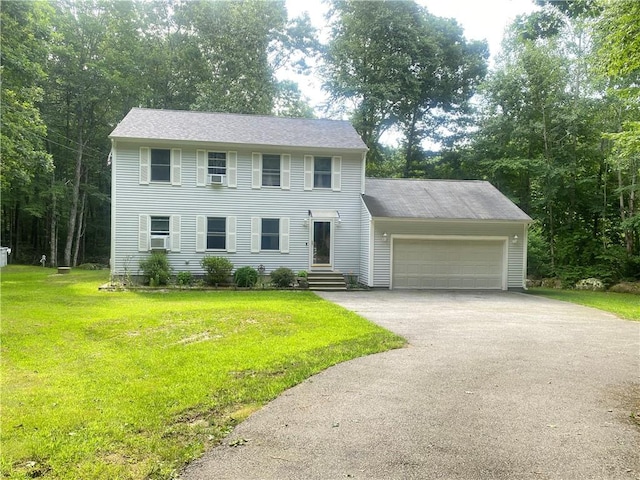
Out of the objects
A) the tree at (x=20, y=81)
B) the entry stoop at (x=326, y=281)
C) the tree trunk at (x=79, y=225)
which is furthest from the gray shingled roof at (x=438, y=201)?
the tree trunk at (x=79, y=225)

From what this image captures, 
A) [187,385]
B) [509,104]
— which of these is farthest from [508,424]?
[509,104]

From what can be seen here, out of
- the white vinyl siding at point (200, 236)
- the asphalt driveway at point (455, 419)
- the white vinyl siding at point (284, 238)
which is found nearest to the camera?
the asphalt driveway at point (455, 419)

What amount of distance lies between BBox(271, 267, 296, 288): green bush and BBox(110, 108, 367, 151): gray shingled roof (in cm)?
476

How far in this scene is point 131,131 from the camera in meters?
16.1

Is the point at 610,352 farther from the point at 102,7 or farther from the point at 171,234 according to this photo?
the point at 102,7

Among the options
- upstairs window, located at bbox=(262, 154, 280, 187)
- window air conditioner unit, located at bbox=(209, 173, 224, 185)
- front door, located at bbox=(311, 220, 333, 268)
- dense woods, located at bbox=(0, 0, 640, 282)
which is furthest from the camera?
dense woods, located at bbox=(0, 0, 640, 282)

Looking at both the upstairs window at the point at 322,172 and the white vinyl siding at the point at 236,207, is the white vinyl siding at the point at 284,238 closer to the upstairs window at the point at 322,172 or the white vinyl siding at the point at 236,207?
the white vinyl siding at the point at 236,207

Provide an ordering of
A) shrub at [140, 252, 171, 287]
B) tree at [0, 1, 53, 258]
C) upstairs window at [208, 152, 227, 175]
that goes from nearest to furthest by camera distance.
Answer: tree at [0, 1, 53, 258] → shrub at [140, 252, 171, 287] → upstairs window at [208, 152, 227, 175]

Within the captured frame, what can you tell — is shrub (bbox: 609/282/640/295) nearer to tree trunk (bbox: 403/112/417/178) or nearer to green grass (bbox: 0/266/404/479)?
green grass (bbox: 0/266/404/479)

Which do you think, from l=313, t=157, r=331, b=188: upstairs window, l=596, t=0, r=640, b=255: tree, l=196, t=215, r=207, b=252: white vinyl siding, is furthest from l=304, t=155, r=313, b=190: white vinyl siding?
l=596, t=0, r=640, b=255: tree

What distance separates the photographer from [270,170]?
56.5 feet

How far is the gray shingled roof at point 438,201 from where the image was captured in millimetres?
16312

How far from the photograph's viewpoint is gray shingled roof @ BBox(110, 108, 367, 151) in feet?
53.9

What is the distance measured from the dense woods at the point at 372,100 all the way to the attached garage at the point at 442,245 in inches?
193
